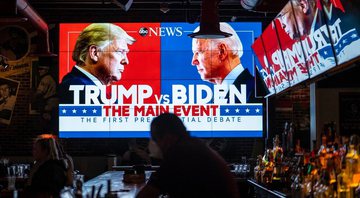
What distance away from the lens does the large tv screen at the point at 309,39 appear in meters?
4.33

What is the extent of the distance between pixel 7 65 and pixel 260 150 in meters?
5.14

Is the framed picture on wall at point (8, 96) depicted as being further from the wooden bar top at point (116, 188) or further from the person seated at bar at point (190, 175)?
the person seated at bar at point (190, 175)

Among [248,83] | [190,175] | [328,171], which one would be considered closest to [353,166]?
[328,171]

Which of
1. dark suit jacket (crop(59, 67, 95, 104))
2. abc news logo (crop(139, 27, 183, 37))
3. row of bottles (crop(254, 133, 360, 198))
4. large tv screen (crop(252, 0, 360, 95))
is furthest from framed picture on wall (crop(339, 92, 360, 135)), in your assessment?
dark suit jacket (crop(59, 67, 95, 104))

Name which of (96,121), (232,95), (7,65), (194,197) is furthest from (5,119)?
(194,197)

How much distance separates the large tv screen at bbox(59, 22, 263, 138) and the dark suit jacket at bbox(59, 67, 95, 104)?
0.7 inches

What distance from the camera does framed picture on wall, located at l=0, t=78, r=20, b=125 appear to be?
12.7 meters

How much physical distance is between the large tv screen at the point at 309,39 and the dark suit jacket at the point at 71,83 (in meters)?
5.05

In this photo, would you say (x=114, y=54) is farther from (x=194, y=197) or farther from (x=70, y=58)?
(x=194, y=197)

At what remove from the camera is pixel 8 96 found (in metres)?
12.7

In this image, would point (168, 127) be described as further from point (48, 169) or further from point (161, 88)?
point (161, 88)

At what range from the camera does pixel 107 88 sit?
1246 centimetres

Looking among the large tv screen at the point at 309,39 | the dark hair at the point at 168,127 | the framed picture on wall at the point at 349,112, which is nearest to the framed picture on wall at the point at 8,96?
the large tv screen at the point at 309,39

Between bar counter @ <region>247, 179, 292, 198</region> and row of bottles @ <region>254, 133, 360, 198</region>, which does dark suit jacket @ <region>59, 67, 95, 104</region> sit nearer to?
bar counter @ <region>247, 179, 292, 198</region>
